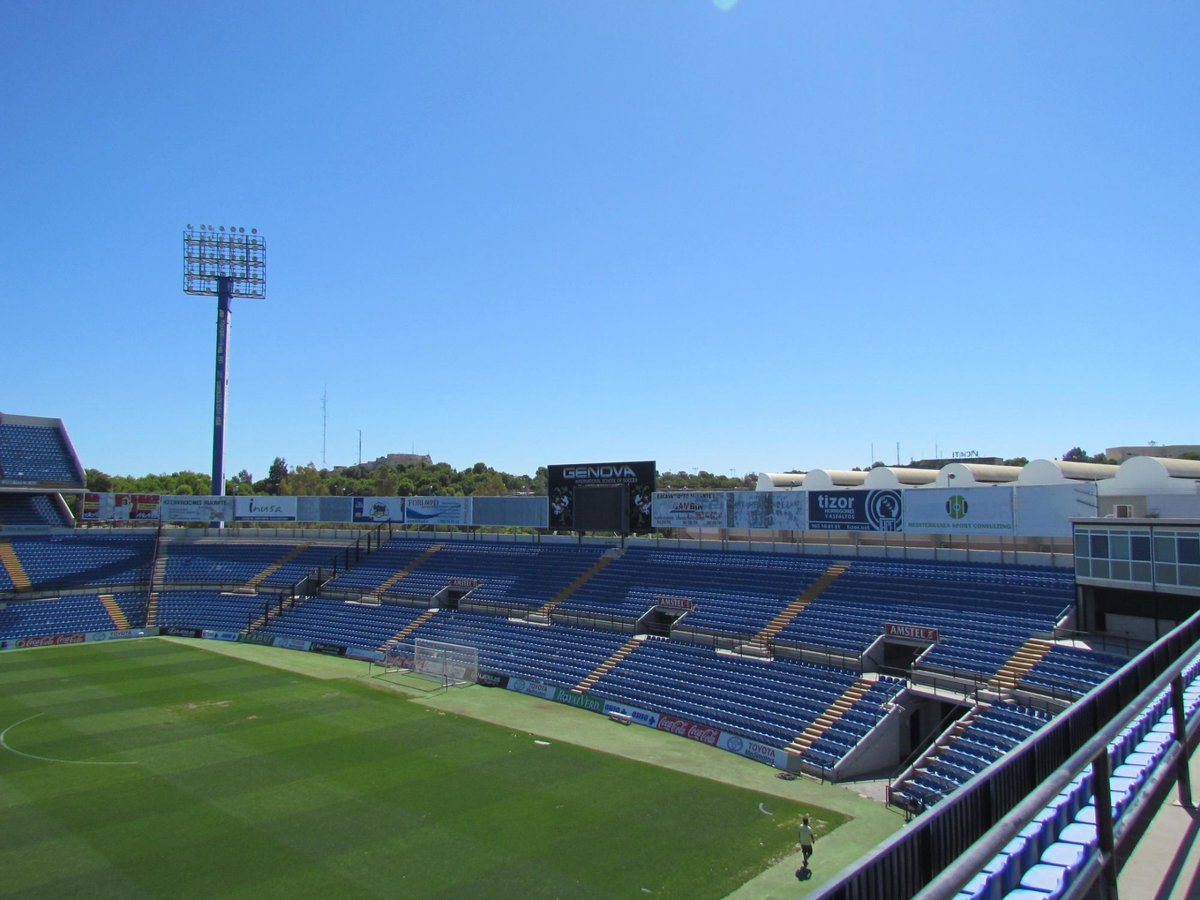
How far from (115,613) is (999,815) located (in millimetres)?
59276

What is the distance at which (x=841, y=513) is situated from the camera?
40.8 m

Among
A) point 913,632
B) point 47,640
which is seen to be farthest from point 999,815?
point 47,640

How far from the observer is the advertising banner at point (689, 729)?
30.4 m

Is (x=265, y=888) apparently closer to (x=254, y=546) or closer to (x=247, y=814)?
(x=247, y=814)

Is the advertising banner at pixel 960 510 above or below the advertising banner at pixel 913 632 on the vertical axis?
above

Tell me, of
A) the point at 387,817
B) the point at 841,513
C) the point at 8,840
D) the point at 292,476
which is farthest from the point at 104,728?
the point at 292,476

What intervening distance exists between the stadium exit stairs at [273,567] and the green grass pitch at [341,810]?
76.5ft

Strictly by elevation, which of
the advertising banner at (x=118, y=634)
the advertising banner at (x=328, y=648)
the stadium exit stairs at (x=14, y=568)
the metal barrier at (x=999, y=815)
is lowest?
the advertising banner at (x=328, y=648)

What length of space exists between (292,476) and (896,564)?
387ft

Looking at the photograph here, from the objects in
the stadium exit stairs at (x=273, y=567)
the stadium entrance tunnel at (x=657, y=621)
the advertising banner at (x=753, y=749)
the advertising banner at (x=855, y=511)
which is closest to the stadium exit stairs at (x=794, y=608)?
the advertising banner at (x=855, y=511)

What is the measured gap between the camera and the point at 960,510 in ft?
121

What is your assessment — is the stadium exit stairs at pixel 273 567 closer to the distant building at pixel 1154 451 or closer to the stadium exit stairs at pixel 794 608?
the stadium exit stairs at pixel 794 608

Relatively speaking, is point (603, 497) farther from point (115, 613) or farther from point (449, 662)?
point (115, 613)

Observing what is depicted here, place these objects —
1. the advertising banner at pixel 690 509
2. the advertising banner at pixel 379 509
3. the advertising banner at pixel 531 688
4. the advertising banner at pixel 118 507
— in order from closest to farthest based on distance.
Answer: the advertising banner at pixel 531 688
the advertising banner at pixel 690 509
the advertising banner at pixel 379 509
the advertising banner at pixel 118 507
